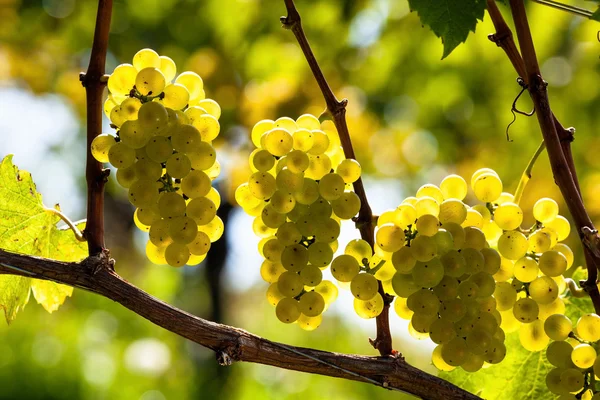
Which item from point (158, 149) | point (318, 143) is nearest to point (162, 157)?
point (158, 149)

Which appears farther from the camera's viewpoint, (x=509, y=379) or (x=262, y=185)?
(x=509, y=379)

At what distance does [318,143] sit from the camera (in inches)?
17.5

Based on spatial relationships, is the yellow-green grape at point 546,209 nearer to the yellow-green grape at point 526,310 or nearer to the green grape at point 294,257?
the yellow-green grape at point 526,310

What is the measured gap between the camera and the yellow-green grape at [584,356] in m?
0.44

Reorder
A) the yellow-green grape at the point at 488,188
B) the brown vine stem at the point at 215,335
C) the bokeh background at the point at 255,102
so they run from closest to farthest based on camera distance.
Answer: the brown vine stem at the point at 215,335 < the yellow-green grape at the point at 488,188 < the bokeh background at the point at 255,102

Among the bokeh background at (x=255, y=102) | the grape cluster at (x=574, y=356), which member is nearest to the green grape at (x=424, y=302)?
the grape cluster at (x=574, y=356)

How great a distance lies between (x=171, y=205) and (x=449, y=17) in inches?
9.2

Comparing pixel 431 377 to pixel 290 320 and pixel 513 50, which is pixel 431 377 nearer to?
pixel 290 320

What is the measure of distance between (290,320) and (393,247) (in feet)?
0.28

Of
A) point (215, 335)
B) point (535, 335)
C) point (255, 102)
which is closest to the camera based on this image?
point (215, 335)

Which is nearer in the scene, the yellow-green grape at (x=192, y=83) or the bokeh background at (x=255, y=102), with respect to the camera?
the yellow-green grape at (x=192, y=83)

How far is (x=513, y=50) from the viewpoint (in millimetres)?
464

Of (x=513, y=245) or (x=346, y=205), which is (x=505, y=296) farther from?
(x=346, y=205)

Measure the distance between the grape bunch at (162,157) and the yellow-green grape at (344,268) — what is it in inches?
3.6
